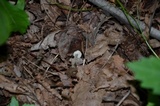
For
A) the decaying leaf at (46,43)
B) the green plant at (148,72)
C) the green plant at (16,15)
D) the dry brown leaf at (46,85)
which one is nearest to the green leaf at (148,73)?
the green plant at (148,72)

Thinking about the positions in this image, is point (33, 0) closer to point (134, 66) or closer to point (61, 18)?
point (61, 18)

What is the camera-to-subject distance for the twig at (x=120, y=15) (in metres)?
2.84

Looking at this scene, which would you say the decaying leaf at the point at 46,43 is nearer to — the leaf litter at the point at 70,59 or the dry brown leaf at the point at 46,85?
the leaf litter at the point at 70,59

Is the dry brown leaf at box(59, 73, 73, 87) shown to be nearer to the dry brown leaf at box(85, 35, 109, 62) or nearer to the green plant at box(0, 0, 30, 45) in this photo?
the dry brown leaf at box(85, 35, 109, 62)

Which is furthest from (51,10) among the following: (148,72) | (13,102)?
(148,72)

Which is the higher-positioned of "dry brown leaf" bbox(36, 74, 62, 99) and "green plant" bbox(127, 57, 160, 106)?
"green plant" bbox(127, 57, 160, 106)

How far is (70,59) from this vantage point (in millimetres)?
2922

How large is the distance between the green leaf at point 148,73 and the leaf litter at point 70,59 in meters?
0.90

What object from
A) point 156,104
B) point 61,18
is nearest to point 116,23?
point 61,18

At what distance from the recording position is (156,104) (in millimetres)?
2115

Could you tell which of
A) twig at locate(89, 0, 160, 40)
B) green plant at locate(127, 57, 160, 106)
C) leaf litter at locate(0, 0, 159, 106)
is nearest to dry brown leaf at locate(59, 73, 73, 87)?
leaf litter at locate(0, 0, 159, 106)

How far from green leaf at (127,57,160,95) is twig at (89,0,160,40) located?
115 centimetres

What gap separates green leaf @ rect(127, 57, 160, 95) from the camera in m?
1.64

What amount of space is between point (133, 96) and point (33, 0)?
56.1 inches
